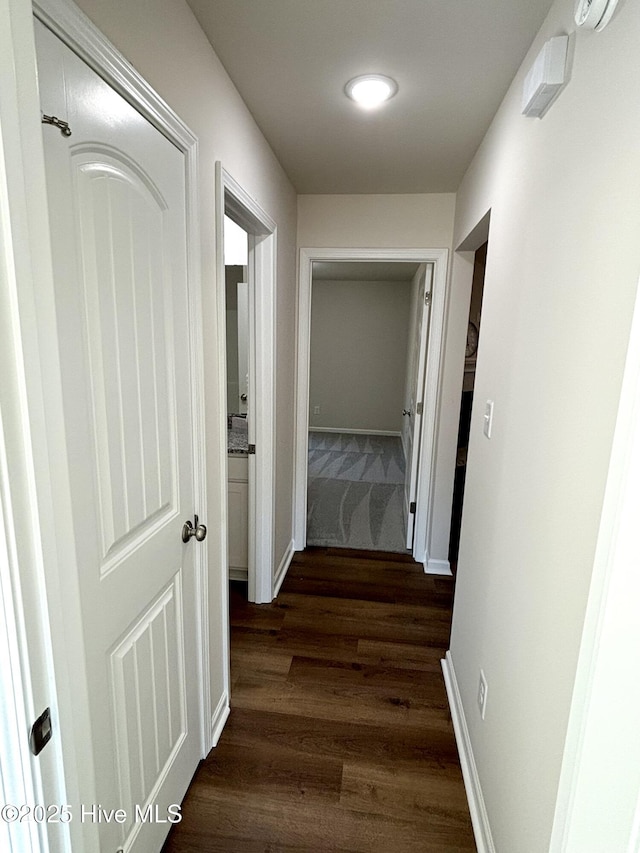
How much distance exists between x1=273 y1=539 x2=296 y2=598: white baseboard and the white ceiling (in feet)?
7.78

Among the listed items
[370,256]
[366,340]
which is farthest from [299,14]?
[366,340]

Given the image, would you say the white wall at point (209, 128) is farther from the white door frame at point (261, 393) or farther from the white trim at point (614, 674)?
the white trim at point (614, 674)

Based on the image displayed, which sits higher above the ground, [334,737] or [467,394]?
[467,394]

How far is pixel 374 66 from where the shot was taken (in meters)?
1.44

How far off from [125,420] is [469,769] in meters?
1.67

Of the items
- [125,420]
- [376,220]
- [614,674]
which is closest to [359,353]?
[376,220]

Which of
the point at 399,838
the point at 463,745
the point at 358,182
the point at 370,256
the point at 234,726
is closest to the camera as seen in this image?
the point at 399,838

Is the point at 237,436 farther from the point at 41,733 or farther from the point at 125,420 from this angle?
the point at 41,733

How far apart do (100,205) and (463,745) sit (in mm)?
2085

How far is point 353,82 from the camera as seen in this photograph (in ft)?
5.01

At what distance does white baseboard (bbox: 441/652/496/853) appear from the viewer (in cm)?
133

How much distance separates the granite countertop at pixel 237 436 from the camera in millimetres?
2557

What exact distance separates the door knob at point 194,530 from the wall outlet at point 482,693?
106 cm

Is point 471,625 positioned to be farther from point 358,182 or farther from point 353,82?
point 358,182
